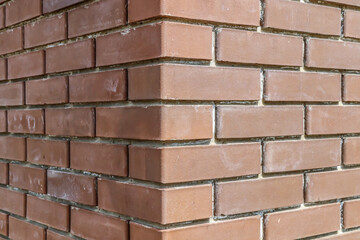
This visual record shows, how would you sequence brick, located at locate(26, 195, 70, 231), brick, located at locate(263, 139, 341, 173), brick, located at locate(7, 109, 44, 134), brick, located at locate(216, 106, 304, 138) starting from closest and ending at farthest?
brick, located at locate(216, 106, 304, 138), brick, located at locate(263, 139, 341, 173), brick, located at locate(26, 195, 70, 231), brick, located at locate(7, 109, 44, 134)

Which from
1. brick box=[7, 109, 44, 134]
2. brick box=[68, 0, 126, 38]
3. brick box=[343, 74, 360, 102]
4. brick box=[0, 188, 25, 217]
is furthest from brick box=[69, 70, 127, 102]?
brick box=[343, 74, 360, 102]

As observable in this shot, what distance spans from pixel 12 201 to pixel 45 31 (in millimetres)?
716

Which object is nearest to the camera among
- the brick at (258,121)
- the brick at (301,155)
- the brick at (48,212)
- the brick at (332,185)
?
the brick at (258,121)

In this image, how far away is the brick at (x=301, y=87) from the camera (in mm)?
1547

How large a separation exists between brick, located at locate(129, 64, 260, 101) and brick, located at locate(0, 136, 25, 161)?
76 cm

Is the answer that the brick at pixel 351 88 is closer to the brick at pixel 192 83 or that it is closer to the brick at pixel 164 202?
the brick at pixel 192 83

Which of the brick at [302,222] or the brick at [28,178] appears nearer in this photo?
the brick at [302,222]

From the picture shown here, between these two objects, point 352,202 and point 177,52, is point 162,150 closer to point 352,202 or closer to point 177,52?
point 177,52

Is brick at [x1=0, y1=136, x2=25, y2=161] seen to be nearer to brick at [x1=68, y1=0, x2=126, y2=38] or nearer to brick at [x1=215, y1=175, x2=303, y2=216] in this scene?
brick at [x1=68, y1=0, x2=126, y2=38]

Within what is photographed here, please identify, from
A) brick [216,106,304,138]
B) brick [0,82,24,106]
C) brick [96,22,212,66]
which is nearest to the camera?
brick [96,22,212,66]

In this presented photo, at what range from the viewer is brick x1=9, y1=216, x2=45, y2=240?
191 cm

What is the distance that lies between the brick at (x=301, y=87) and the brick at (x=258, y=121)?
0.04 meters

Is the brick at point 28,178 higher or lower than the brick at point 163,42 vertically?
lower

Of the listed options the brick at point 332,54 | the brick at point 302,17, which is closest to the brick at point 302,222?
the brick at point 332,54
